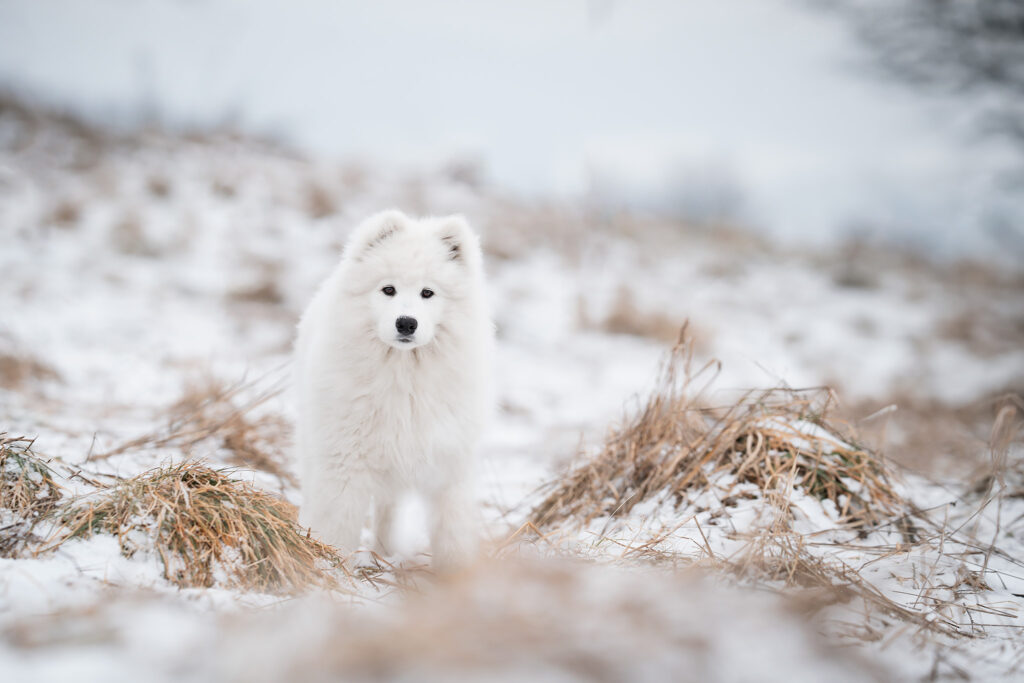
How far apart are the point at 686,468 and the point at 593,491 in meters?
0.46

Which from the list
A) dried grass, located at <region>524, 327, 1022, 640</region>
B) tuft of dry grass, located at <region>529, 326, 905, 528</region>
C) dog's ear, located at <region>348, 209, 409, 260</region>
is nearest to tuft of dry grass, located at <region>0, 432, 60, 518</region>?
dog's ear, located at <region>348, 209, 409, 260</region>

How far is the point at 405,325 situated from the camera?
232cm

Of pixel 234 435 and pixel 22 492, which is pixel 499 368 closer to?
pixel 234 435

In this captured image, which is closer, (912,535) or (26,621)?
(26,621)

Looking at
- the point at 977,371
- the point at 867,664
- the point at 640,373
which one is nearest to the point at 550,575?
the point at 867,664

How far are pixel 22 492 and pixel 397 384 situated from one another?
4.22ft

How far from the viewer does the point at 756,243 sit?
45.7 ft

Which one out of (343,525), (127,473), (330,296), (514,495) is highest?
(330,296)

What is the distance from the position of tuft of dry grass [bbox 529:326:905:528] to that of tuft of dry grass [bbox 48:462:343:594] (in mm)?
1321

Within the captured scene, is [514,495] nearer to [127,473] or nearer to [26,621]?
[127,473]

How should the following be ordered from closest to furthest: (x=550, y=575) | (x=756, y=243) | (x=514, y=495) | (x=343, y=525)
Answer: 1. (x=550, y=575)
2. (x=343, y=525)
3. (x=514, y=495)
4. (x=756, y=243)

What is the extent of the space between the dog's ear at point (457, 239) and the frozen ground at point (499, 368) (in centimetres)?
127

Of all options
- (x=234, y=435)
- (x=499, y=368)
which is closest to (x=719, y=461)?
(x=234, y=435)

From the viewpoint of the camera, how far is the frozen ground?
110cm
